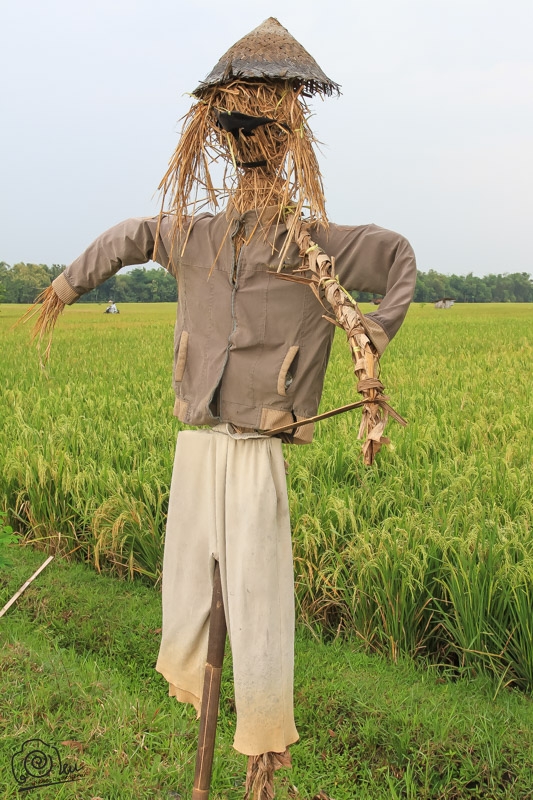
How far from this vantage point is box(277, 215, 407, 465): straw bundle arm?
5.11ft

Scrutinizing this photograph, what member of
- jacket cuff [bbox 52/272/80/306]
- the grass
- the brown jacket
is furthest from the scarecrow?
the grass

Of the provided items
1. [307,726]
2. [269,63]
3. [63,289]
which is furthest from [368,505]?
[269,63]

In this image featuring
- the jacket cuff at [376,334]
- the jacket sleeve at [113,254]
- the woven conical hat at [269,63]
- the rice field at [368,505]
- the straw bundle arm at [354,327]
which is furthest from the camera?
the rice field at [368,505]

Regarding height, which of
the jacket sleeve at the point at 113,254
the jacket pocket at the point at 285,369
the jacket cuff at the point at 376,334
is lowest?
the jacket pocket at the point at 285,369

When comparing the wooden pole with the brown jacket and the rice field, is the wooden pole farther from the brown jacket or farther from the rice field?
the rice field

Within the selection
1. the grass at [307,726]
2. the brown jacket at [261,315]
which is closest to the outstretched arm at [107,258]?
the brown jacket at [261,315]

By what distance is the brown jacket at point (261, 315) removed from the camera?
1.89m

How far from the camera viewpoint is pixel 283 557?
194 cm

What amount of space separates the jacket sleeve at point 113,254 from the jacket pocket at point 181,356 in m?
0.25

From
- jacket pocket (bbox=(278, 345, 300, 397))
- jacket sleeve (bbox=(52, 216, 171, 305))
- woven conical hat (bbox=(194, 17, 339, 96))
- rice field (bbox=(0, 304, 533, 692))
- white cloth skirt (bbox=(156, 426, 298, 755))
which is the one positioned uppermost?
woven conical hat (bbox=(194, 17, 339, 96))

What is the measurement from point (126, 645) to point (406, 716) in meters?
1.32

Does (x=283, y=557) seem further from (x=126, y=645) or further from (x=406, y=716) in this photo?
(x=126, y=645)

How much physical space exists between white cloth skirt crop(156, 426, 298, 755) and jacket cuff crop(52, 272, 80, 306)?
569 millimetres

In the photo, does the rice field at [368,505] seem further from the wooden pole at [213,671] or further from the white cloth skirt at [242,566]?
the wooden pole at [213,671]
